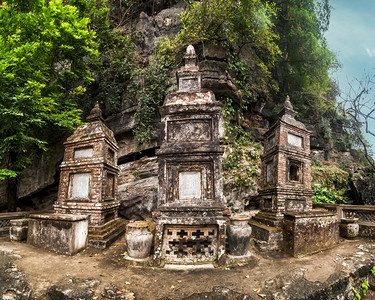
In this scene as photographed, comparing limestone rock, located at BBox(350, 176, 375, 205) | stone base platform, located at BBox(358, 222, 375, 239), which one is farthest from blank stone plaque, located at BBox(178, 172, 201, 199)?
limestone rock, located at BBox(350, 176, 375, 205)

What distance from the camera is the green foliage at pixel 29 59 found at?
23.8 ft

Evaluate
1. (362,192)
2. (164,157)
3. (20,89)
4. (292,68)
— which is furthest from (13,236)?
(292,68)

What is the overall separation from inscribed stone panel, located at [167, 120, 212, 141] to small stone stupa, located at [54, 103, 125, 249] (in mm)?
2875

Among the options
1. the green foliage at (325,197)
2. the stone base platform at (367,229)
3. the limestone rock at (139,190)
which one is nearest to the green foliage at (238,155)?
the green foliage at (325,197)

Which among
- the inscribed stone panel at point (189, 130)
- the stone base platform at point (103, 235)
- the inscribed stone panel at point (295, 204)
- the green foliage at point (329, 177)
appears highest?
the inscribed stone panel at point (189, 130)

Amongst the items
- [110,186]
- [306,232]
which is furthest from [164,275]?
[110,186]

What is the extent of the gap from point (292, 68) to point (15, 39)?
→ 17006 mm

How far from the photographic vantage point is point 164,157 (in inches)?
211

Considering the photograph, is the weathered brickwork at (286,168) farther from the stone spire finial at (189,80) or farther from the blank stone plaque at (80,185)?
the blank stone plaque at (80,185)

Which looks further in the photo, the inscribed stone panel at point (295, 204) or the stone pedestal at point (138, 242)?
the inscribed stone panel at point (295, 204)

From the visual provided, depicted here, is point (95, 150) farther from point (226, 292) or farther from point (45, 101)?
point (226, 292)

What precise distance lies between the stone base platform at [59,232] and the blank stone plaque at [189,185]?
9.59 feet

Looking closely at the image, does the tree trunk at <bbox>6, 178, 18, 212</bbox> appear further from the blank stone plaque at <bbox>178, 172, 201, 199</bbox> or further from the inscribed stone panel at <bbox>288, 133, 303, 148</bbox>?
the inscribed stone panel at <bbox>288, 133, 303, 148</bbox>

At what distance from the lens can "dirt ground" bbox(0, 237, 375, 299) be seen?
360 centimetres
